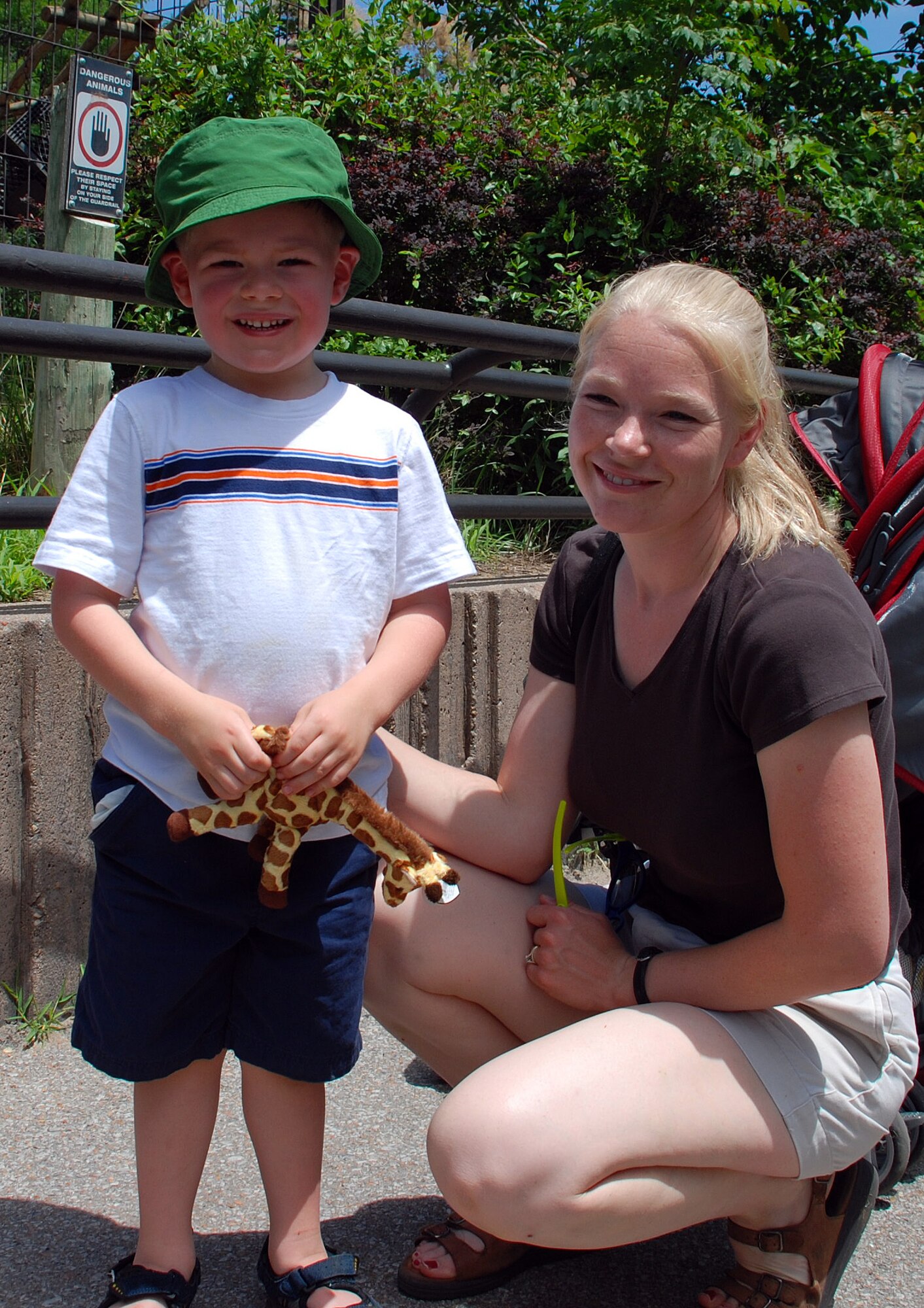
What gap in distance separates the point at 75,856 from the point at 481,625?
120cm

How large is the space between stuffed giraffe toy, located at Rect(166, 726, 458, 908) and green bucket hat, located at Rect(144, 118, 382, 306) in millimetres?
738

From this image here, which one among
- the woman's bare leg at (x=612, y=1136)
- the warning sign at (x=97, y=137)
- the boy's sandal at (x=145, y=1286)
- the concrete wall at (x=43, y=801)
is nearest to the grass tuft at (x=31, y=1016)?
the concrete wall at (x=43, y=801)

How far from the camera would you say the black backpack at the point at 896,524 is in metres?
1.97

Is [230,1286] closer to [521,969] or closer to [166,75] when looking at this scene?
[521,969]

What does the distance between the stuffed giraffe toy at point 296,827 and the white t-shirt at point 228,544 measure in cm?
8

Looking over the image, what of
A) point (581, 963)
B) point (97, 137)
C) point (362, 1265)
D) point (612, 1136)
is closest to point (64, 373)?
point (97, 137)

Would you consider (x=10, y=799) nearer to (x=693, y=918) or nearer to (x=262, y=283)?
(x=262, y=283)

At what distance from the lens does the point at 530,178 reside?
6.47 metres

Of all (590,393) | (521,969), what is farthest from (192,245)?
(521,969)

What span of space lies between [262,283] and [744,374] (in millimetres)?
716

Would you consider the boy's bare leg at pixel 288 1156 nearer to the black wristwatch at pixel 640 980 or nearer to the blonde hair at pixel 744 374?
the black wristwatch at pixel 640 980

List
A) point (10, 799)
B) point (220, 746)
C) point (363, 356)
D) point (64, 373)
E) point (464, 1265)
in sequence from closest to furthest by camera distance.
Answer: point (220, 746)
point (464, 1265)
point (10, 799)
point (363, 356)
point (64, 373)

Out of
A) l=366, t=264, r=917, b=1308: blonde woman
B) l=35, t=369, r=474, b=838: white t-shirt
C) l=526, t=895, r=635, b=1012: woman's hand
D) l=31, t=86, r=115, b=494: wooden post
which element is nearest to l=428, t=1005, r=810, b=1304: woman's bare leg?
l=366, t=264, r=917, b=1308: blonde woman

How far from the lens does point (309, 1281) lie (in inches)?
66.9
